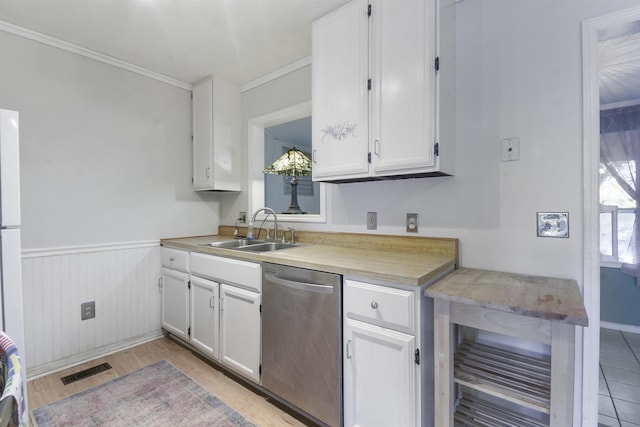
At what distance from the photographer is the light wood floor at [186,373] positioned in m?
1.71

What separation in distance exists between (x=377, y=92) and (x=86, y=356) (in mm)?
2856

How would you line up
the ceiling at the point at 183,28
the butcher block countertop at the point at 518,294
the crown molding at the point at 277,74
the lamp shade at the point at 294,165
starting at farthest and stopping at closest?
the lamp shade at the point at 294,165, the crown molding at the point at 277,74, the ceiling at the point at 183,28, the butcher block countertop at the point at 518,294

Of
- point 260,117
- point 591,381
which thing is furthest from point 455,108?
point 260,117

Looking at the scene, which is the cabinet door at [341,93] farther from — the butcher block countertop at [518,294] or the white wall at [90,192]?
the white wall at [90,192]

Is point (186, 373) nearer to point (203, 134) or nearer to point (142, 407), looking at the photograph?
point (142, 407)

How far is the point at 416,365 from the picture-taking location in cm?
120

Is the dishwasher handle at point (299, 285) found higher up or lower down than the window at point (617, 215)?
lower down

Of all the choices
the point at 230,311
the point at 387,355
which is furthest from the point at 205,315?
the point at 387,355

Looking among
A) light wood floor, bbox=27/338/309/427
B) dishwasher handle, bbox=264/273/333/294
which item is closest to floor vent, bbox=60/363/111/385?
light wood floor, bbox=27/338/309/427

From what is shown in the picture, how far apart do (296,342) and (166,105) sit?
2451mm

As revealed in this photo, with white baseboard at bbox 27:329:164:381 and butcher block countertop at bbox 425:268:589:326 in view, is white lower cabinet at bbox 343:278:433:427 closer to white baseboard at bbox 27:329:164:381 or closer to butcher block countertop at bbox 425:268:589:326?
butcher block countertop at bbox 425:268:589:326

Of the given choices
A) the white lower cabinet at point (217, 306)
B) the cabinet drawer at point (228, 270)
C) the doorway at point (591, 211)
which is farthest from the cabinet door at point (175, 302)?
the doorway at point (591, 211)

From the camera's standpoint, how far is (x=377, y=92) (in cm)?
163

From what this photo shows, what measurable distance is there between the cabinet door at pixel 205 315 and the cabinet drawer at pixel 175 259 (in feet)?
0.57
